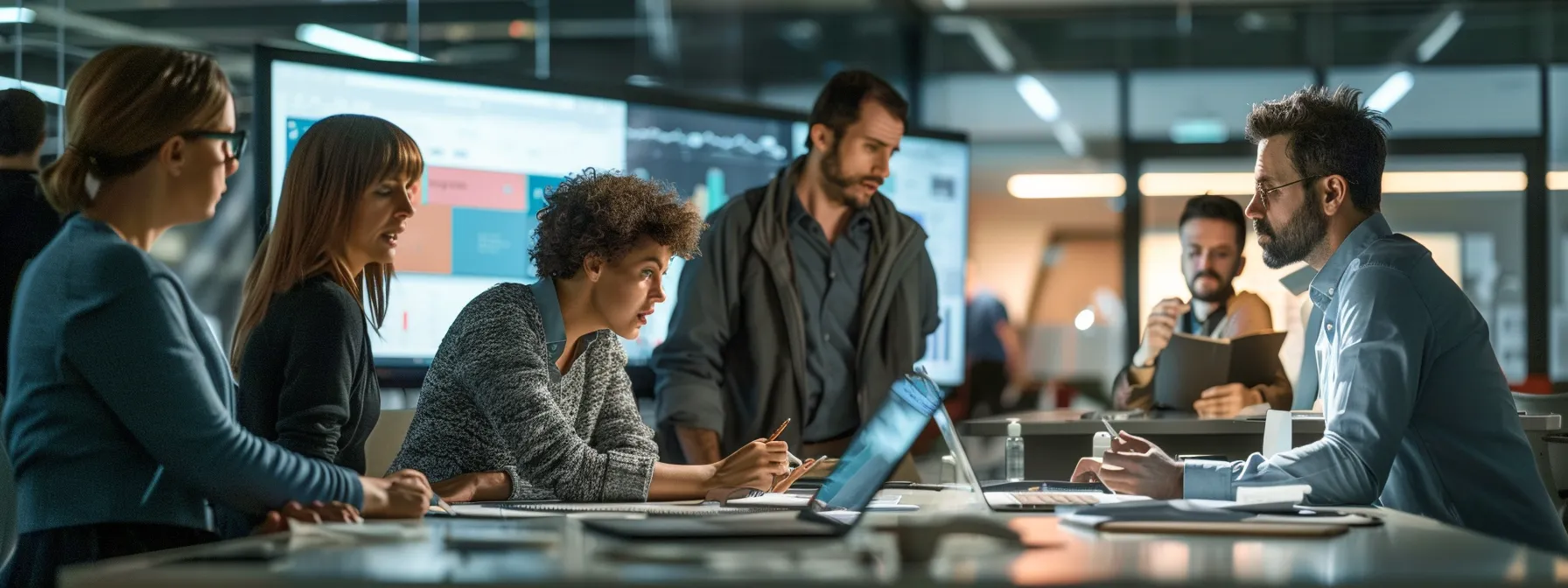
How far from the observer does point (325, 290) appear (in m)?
2.13

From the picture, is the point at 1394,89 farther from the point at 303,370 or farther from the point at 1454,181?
the point at 303,370

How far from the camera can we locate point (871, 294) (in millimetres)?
4031

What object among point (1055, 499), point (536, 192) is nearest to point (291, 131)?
point (536, 192)

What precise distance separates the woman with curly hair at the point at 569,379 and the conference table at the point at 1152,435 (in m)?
1.29

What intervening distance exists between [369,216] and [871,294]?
196 centimetres

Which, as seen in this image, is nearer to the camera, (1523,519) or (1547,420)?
(1523,519)

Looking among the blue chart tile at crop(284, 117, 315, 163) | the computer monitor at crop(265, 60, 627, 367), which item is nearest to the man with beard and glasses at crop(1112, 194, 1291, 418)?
the computer monitor at crop(265, 60, 627, 367)

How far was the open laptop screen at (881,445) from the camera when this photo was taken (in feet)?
6.30

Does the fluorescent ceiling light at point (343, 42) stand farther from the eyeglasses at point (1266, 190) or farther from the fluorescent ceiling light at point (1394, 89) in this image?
the fluorescent ceiling light at point (1394, 89)

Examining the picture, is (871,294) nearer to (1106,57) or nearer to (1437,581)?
(1437,581)

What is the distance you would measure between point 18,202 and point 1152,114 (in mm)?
7477

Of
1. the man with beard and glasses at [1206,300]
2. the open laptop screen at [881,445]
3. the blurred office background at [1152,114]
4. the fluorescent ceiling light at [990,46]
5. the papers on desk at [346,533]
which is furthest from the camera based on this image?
the fluorescent ceiling light at [990,46]

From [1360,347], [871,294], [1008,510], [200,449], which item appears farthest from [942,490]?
[871,294]

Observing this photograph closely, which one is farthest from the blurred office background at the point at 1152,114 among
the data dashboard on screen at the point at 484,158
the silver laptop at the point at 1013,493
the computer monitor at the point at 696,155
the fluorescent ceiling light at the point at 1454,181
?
the silver laptop at the point at 1013,493
